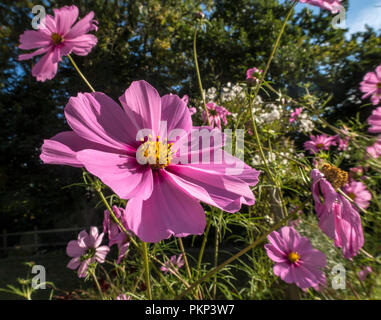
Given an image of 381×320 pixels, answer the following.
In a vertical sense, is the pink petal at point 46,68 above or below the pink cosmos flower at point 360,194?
above

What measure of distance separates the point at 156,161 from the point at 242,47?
12.0 ft

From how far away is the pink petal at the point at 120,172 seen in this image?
0.18m

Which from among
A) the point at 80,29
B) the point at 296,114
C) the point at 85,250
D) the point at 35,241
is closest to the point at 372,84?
the point at 296,114

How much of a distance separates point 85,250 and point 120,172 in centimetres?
50

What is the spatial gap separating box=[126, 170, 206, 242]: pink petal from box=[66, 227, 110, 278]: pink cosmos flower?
0.46 metres

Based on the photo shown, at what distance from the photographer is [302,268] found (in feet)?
1.75

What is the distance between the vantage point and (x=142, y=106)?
9.5 inches

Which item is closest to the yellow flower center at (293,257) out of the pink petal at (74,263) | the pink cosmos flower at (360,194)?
the pink cosmos flower at (360,194)

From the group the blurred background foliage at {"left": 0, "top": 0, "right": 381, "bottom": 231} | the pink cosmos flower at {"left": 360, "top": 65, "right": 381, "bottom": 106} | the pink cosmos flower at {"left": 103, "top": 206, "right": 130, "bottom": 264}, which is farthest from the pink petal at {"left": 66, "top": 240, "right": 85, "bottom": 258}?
the blurred background foliage at {"left": 0, "top": 0, "right": 381, "bottom": 231}

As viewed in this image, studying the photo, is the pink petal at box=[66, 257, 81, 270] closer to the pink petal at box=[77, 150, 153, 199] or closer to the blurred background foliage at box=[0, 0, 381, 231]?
the pink petal at box=[77, 150, 153, 199]

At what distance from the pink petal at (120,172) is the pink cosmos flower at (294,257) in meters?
0.39

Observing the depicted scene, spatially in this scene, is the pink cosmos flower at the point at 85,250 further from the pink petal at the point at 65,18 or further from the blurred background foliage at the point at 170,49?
the blurred background foliage at the point at 170,49

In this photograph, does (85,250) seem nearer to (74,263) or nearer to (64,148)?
(74,263)
